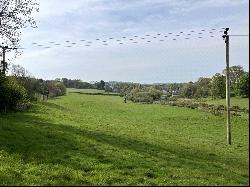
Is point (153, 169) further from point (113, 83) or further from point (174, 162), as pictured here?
point (113, 83)

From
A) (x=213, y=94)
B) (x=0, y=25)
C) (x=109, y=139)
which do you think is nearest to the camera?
(x=109, y=139)

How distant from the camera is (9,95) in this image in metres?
48.1

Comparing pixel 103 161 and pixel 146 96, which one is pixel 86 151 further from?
pixel 146 96

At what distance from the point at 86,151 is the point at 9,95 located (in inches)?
1066

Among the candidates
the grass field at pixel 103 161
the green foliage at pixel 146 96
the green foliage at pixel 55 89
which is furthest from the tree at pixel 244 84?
the green foliage at pixel 55 89

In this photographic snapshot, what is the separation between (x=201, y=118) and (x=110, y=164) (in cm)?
4507

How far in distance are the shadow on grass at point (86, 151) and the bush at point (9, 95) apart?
1585cm

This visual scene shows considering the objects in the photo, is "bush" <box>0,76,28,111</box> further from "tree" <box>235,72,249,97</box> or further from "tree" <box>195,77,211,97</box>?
"tree" <box>195,77,211,97</box>

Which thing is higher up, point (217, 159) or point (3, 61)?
point (3, 61)

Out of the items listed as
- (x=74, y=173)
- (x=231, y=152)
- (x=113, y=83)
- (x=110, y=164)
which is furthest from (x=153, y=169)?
(x=113, y=83)

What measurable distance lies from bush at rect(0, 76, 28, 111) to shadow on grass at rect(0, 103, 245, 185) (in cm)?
1585

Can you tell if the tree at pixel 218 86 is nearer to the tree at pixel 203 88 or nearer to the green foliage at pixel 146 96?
the tree at pixel 203 88

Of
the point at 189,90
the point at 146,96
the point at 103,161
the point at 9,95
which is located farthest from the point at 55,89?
the point at 103,161

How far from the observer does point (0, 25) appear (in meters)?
37.8
